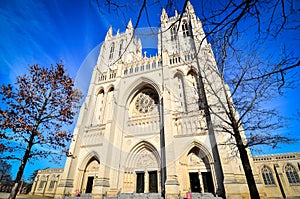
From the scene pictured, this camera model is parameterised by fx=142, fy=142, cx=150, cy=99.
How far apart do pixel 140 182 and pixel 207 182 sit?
200 inches

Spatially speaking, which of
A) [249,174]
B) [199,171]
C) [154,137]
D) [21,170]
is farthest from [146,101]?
[249,174]

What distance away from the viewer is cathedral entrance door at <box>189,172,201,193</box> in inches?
379

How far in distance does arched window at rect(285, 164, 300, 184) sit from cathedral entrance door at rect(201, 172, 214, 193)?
494 inches

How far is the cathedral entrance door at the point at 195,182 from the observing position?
963cm

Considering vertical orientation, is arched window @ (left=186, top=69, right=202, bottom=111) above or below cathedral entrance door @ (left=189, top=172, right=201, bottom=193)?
above

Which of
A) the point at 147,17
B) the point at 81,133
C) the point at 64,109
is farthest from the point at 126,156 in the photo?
the point at 147,17

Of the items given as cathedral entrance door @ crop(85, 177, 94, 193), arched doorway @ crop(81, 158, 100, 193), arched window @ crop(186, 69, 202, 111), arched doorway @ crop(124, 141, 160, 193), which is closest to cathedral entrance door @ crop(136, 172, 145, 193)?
arched doorway @ crop(124, 141, 160, 193)

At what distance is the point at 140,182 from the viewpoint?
11375mm

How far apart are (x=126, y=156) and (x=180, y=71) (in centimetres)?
942

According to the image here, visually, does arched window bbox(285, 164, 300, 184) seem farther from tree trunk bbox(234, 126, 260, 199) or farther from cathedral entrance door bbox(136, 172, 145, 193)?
tree trunk bbox(234, 126, 260, 199)

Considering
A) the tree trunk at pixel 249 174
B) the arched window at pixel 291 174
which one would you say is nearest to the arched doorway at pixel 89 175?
the tree trunk at pixel 249 174

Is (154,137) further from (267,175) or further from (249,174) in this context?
(267,175)

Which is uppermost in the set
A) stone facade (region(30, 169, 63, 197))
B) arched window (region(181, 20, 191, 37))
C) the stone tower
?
arched window (region(181, 20, 191, 37))

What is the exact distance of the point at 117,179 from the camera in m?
11.1
